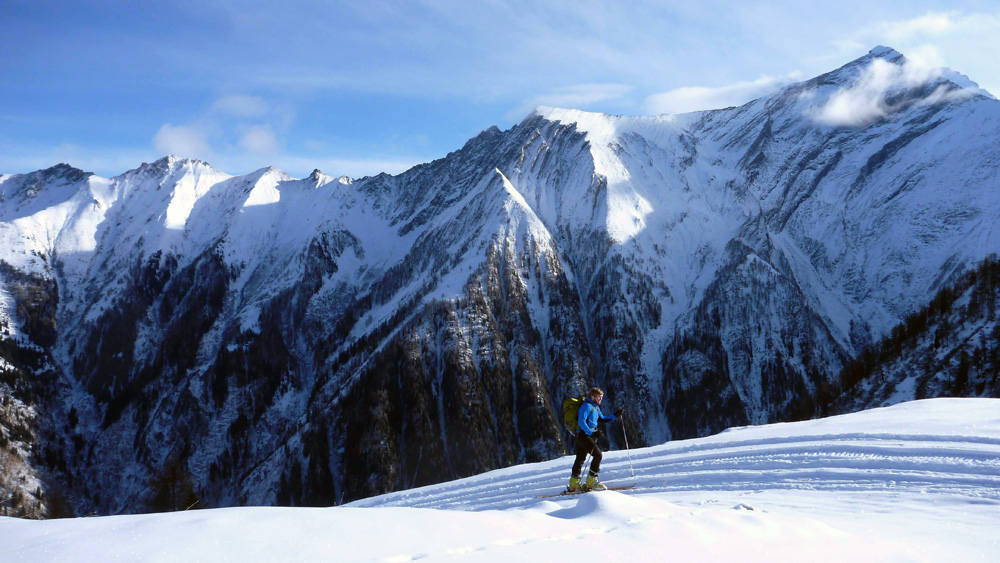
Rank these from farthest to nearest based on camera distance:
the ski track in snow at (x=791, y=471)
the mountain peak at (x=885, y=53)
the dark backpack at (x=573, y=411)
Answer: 1. the mountain peak at (x=885, y=53)
2. the dark backpack at (x=573, y=411)
3. the ski track in snow at (x=791, y=471)

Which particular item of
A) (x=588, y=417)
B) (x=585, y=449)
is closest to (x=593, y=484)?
(x=585, y=449)

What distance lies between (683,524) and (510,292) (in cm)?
8291

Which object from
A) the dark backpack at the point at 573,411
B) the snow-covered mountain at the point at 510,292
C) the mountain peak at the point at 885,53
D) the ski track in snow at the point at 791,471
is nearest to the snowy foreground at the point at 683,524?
the ski track in snow at the point at 791,471

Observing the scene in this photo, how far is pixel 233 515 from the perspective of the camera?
709 cm

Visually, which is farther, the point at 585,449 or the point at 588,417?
the point at 588,417

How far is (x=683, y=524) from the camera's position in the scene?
24.5ft

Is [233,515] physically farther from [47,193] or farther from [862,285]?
[47,193]

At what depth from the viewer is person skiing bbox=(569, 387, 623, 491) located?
503 inches

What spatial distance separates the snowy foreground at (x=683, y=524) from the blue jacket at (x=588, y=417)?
2.04 meters

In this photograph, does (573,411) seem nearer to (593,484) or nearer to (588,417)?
(588,417)

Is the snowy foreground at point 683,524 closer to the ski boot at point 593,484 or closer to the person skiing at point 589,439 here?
the ski boot at point 593,484

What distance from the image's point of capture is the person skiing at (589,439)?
41.9ft

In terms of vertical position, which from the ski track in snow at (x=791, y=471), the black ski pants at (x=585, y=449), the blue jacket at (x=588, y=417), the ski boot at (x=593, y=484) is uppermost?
the blue jacket at (x=588, y=417)

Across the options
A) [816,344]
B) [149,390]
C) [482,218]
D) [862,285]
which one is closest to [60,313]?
[149,390]
